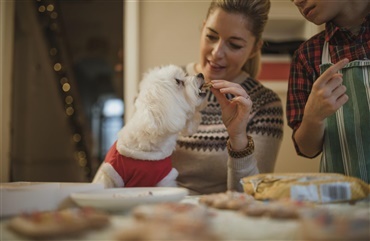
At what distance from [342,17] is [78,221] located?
1.06 m

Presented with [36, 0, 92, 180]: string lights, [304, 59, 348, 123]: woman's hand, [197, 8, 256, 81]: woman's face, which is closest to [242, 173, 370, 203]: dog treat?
[304, 59, 348, 123]: woman's hand

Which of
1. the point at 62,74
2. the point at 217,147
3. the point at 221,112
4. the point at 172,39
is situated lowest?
the point at 217,147

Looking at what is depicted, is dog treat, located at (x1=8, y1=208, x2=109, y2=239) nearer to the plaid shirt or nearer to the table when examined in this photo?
the table

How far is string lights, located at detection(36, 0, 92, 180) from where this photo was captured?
9.46 ft

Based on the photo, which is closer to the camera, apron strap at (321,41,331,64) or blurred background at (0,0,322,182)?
apron strap at (321,41,331,64)

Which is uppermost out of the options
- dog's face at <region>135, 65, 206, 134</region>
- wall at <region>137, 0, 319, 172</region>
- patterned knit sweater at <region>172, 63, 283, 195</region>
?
wall at <region>137, 0, 319, 172</region>

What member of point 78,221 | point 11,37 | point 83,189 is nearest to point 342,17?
point 83,189

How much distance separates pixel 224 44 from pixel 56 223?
115cm

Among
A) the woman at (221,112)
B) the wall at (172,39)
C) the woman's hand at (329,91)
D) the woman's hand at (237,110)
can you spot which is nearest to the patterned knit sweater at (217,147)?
the woman at (221,112)

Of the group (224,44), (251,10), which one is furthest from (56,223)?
(251,10)

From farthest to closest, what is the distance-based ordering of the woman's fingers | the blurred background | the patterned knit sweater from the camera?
the blurred background, the patterned knit sweater, the woman's fingers

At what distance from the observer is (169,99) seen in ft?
4.46

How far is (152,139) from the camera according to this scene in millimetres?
1334

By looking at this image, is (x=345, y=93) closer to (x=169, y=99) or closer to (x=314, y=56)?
(x=314, y=56)
